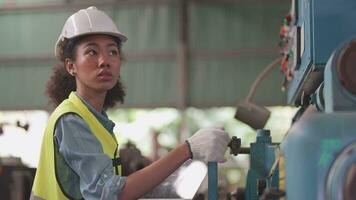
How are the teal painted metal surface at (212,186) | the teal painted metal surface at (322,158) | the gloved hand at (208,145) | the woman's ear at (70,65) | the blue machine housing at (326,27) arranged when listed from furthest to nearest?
the woman's ear at (70,65) → the blue machine housing at (326,27) → the gloved hand at (208,145) → the teal painted metal surface at (212,186) → the teal painted metal surface at (322,158)

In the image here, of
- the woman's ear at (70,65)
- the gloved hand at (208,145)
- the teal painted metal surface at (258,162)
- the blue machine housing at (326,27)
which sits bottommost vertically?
the teal painted metal surface at (258,162)

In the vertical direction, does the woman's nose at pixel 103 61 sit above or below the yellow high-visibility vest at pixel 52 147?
above

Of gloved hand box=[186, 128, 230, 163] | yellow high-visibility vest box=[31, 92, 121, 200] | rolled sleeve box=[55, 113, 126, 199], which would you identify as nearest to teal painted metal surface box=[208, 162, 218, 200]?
gloved hand box=[186, 128, 230, 163]

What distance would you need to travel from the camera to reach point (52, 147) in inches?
62.0

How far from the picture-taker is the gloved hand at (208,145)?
1.49 m

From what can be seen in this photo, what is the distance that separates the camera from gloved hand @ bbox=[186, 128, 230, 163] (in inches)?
58.7

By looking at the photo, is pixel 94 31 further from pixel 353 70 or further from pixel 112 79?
pixel 353 70

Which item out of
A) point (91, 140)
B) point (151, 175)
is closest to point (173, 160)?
point (151, 175)

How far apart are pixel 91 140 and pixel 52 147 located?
134mm

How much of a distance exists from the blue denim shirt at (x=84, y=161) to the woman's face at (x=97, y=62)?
14 cm

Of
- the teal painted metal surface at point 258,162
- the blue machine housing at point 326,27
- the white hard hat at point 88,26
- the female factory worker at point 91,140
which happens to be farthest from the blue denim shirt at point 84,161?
the blue machine housing at point 326,27

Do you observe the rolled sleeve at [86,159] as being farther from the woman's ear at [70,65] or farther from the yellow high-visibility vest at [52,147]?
the woman's ear at [70,65]

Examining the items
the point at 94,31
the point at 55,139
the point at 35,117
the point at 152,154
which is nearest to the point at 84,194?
the point at 55,139

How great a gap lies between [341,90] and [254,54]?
5.96 meters
